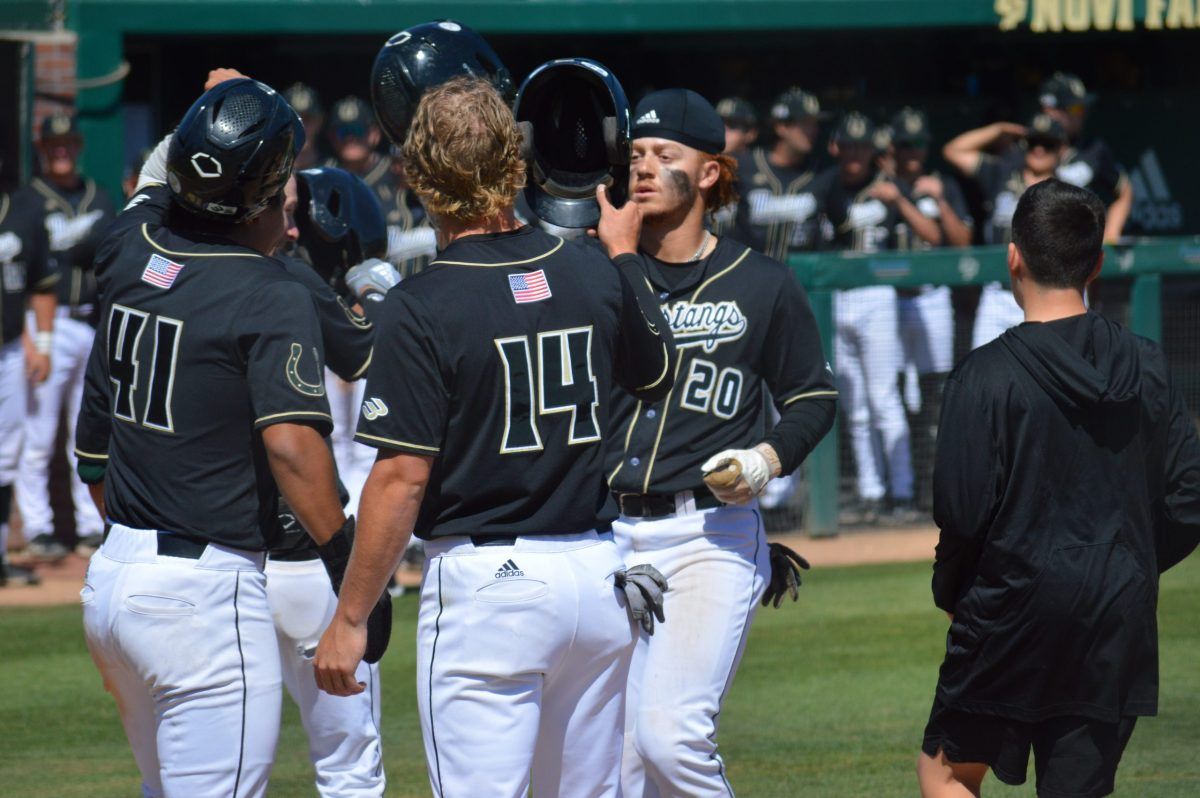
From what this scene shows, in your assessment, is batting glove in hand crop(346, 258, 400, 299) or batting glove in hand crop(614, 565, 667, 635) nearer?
batting glove in hand crop(614, 565, 667, 635)

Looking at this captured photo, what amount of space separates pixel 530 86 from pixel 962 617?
1577mm

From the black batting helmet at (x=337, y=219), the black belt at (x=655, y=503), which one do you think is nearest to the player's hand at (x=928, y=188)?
the black batting helmet at (x=337, y=219)

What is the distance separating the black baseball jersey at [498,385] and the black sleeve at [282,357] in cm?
21

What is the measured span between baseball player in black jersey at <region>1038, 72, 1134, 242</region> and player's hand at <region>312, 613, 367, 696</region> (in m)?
9.22

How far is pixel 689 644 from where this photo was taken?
4383 millimetres

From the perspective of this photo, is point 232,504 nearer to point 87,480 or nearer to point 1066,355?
point 87,480

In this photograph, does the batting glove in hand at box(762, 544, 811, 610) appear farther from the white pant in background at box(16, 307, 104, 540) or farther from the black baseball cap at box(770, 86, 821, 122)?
the black baseball cap at box(770, 86, 821, 122)

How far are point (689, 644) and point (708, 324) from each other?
91 cm

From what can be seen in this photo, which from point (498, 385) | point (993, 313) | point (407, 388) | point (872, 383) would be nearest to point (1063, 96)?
point (993, 313)

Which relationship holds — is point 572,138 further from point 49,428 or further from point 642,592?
point 49,428

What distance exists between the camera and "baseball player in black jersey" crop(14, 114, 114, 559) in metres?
9.84

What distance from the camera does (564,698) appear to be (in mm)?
3514

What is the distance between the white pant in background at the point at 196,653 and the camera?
353cm

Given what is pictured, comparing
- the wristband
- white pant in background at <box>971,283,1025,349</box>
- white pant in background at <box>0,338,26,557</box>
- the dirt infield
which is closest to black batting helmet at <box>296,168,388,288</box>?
the dirt infield
